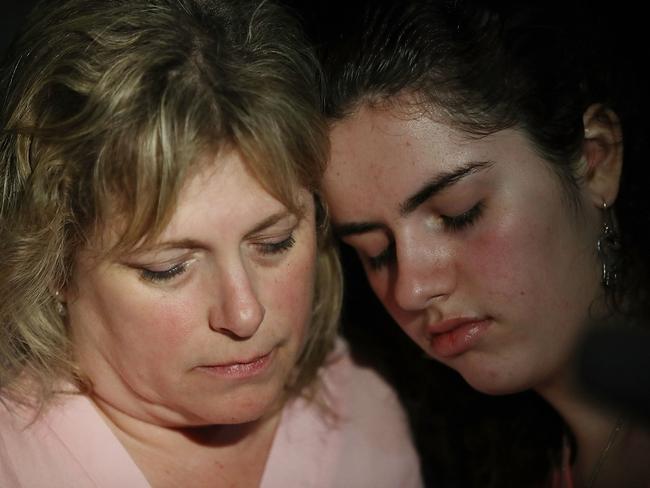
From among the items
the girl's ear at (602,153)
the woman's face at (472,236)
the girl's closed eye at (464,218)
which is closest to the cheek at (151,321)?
the woman's face at (472,236)

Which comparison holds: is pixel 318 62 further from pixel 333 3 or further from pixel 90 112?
pixel 90 112

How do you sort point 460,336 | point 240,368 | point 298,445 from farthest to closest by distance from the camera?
point 298,445 < point 460,336 < point 240,368

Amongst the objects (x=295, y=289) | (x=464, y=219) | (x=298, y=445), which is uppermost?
(x=464, y=219)

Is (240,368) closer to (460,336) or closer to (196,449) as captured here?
(196,449)

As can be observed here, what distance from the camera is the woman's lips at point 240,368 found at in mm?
1622

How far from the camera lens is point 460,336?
1802 mm

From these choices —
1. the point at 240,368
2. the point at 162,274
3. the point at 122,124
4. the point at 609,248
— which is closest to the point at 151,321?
the point at 162,274

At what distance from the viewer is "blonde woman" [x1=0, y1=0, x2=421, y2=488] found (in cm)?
150

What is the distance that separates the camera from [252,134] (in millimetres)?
1536

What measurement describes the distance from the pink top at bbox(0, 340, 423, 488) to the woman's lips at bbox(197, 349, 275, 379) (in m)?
0.26

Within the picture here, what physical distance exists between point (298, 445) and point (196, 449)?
203mm

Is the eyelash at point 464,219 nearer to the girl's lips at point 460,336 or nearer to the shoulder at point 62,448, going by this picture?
the girl's lips at point 460,336

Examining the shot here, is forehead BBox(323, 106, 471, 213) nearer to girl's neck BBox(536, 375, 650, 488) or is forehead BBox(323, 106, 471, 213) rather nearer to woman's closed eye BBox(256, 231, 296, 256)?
woman's closed eye BBox(256, 231, 296, 256)

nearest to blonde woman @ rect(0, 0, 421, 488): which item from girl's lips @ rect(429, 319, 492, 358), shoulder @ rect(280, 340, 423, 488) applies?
shoulder @ rect(280, 340, 423, 488)
